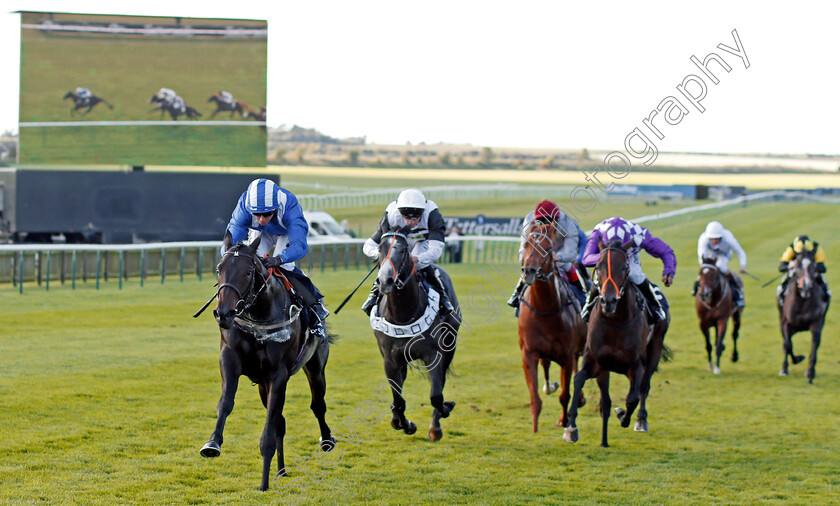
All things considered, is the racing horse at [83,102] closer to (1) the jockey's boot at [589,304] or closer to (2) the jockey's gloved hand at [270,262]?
(1) the jockey's boot at [589,304]

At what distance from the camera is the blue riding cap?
5746mm

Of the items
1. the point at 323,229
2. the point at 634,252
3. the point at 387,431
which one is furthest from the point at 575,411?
the point at 323,229

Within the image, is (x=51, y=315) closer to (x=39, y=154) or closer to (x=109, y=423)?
(x=109, y=423)

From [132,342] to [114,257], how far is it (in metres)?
6.62

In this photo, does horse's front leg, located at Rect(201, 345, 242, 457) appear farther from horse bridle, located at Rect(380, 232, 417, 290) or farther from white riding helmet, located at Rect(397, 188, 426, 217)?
white riding helmet, located at Rect(397, 188, 426, 217)

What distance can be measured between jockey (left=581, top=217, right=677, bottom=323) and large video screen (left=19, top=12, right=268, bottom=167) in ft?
59.4

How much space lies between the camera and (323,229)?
76.3 ft

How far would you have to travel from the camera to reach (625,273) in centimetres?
696

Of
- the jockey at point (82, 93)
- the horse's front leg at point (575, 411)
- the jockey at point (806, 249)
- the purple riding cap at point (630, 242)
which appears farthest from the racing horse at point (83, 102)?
the horse's front leg at point (575, 411)

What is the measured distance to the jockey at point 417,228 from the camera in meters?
6.99

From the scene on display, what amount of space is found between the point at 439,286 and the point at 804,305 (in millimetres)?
6040

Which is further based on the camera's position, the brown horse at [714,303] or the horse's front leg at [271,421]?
the brown horse at [714,303]

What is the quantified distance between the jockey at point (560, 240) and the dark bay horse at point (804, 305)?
13.5ft

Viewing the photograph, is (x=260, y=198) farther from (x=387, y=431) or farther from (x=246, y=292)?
(x=387, y=431)
